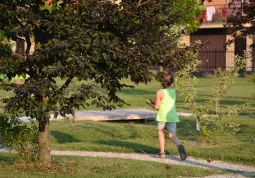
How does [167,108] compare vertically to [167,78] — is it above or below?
below

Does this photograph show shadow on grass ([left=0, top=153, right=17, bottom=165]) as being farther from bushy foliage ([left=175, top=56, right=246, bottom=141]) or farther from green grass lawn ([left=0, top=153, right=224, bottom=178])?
bushy foliage ([left=175, top=56, right=246, bottom=141])

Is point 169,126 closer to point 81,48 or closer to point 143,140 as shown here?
point 143,140

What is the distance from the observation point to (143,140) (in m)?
14.6

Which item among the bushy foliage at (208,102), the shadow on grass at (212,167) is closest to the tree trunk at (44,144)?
the shadow on grass at (212,167)

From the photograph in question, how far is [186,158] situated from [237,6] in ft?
42.5

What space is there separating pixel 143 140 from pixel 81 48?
561 centimetres

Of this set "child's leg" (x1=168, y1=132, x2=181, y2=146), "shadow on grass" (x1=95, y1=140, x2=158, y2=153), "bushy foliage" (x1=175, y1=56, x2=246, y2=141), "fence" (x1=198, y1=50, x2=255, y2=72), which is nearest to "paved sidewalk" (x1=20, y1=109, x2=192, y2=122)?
"shadow on grass" (x1=95, y1=140, x2=158, y2=153)

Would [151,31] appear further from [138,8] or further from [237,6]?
[237,6]

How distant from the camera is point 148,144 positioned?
44.9ft

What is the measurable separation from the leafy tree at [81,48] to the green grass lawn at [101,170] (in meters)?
0.79

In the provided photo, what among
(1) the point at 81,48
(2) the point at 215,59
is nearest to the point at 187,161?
(1) the point at 81,48

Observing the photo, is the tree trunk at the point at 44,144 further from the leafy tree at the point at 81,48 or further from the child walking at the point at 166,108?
the child walking at the point at 166,108

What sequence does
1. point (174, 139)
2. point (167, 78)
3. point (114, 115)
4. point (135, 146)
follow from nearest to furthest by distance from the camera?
point (167, 78), point (174, 139), point (135, 146), point (114, 115)

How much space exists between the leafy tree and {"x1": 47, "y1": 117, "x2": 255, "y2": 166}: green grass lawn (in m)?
2.99
